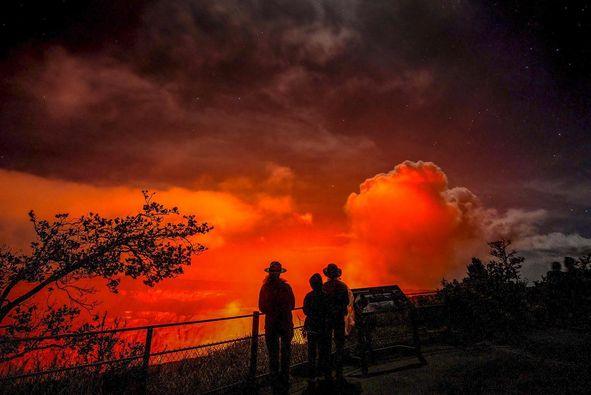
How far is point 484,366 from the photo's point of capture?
644 cm

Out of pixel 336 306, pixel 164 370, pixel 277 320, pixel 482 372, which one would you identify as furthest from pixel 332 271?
pixel 164 370

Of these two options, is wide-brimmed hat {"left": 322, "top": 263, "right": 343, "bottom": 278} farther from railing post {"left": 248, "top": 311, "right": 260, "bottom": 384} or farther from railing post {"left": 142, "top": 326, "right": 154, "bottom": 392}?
railing post {"left": 142, "top": 326, "right": 154, "bottom": 392}

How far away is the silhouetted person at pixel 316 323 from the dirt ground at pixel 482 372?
534 mm

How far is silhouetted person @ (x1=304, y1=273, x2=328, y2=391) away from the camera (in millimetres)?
5746

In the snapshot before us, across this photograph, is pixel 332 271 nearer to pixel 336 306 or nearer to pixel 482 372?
pixel 336 306

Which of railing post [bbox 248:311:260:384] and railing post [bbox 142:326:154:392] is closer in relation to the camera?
railing post [bbox 142:326:154:392]

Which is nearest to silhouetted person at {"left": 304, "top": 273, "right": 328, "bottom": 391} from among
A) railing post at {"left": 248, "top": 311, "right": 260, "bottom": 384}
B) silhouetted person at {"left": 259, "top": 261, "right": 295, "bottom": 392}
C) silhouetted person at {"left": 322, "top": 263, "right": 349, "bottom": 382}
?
silhouetted person at {"left": 322, "top": 263, "right": 349, "bottom": 382}

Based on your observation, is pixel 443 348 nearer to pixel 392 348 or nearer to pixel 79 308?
pixel 392 348

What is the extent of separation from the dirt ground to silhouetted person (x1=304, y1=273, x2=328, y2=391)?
0.53 meters

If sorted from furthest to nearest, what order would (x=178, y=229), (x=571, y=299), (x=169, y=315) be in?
(x=169, y=315)
(x=571, y=299)
(x=178, y=229)

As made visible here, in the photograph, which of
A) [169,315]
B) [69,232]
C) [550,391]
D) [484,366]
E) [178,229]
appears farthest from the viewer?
[169,315]

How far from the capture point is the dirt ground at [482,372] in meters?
5.22

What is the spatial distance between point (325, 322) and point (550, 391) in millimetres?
3844

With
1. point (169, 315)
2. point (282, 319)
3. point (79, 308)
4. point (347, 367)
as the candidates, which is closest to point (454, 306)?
point (347, 367)
